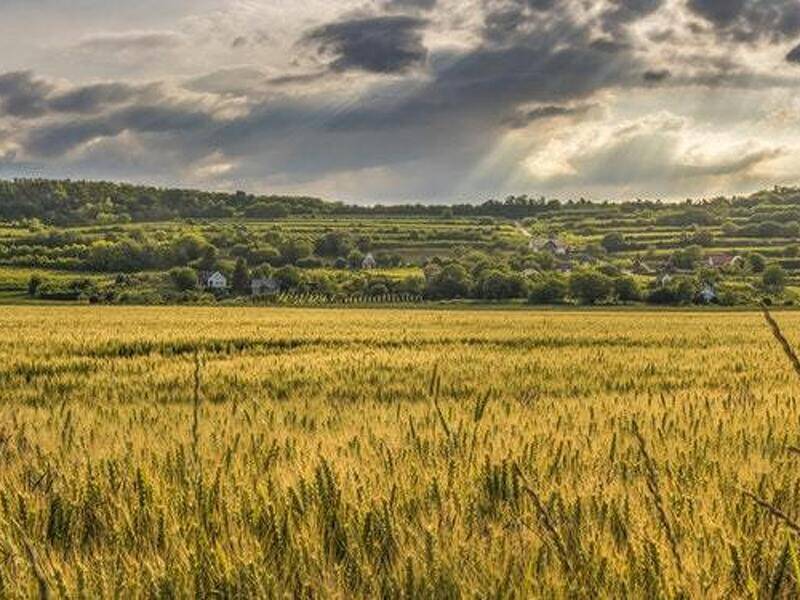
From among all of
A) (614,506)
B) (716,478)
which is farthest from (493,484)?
(716,478)

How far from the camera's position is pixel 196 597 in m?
2.52

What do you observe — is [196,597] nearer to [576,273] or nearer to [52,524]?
[52,524]

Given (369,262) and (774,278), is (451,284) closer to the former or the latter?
(774,278)

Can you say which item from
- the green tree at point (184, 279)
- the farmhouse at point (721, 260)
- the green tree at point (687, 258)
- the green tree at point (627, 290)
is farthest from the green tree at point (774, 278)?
the green tree at point (184, 279)

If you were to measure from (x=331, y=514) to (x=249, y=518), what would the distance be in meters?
0.33

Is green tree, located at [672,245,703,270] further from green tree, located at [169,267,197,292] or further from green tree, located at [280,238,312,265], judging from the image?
green tree, located at [169,267,197,292]

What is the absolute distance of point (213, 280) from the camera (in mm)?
146500

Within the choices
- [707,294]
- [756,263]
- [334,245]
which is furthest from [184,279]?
[756,263]

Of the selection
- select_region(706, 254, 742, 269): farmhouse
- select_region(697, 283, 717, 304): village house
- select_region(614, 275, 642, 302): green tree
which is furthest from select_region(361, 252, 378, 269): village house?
select_region(697, 283, 717, 304): village house

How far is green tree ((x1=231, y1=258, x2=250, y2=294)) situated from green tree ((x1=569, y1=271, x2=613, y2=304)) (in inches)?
2241

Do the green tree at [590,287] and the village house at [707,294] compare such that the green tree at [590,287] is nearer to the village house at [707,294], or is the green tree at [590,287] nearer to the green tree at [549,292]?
the green tree at [549,292]

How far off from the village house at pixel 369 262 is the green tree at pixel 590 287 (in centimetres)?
6156

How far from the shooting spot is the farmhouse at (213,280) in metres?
143

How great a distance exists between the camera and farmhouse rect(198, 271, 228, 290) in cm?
14284
